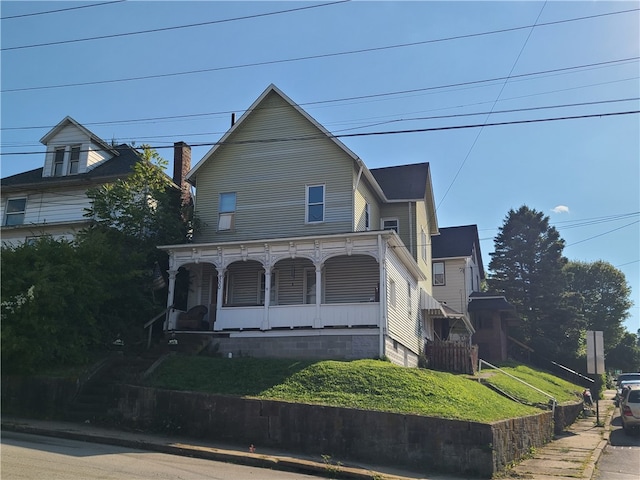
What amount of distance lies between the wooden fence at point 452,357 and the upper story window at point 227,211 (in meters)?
9.94

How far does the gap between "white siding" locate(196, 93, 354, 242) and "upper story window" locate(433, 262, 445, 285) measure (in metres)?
19.0

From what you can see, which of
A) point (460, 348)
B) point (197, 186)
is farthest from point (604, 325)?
point (197, 186)

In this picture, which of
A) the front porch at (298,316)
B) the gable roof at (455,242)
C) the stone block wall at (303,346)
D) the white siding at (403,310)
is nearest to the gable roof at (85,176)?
the front porch at (298,316)

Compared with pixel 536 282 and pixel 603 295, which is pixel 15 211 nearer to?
pixel 536 282

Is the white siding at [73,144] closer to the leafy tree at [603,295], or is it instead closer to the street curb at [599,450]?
the street curb at [599,450]

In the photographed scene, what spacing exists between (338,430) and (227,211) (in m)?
13.2

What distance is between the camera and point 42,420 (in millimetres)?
15344

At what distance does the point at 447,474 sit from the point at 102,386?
983 cm

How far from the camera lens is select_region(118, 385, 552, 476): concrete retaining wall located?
12.0 meters

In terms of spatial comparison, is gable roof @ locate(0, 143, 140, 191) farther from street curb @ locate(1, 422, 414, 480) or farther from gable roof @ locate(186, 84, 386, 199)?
street curb @ locate(1, 422, 414, 480)

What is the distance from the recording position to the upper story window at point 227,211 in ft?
78.4

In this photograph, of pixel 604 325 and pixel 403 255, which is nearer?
pixel 403 255

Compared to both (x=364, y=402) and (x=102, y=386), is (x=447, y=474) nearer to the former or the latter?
(x=364, y=402)

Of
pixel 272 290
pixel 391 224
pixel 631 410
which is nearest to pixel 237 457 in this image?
pixel 272 290
